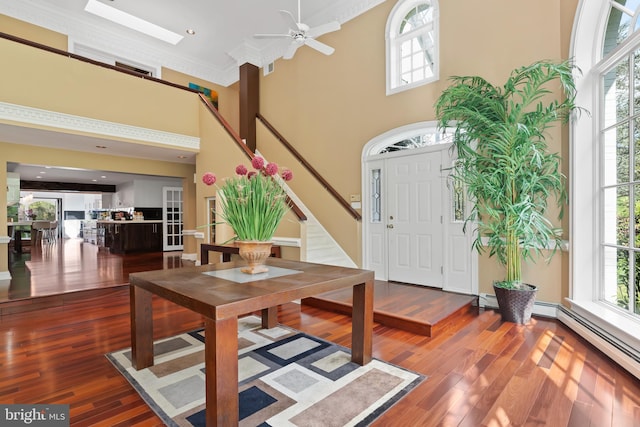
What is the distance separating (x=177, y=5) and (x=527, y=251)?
7075 mm

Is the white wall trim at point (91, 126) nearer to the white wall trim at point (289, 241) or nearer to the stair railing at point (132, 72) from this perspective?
the stair railing at point (132, 72)

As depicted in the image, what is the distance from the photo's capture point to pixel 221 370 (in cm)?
153

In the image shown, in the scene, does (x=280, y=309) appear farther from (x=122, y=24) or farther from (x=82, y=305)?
(x=122, y=24)

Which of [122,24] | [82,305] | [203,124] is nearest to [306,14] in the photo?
[203,124]

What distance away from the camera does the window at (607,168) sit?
271cm

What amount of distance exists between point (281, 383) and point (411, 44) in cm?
501

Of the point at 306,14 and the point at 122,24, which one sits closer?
the point at 306,14

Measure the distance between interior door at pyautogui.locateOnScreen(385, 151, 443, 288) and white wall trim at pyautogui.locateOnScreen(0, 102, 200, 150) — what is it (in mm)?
4172

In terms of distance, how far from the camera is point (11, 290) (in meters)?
4.43

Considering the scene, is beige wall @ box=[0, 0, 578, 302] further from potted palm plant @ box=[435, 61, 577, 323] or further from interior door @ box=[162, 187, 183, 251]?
interior door @ box=[162, 187, 183, 251]

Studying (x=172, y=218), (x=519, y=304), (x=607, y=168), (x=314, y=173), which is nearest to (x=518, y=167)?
(x=607, y=168)

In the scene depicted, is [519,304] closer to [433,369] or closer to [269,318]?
[433,369]

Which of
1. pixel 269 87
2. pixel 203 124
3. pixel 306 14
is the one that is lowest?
pixel 203 124

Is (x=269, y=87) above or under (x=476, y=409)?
above
